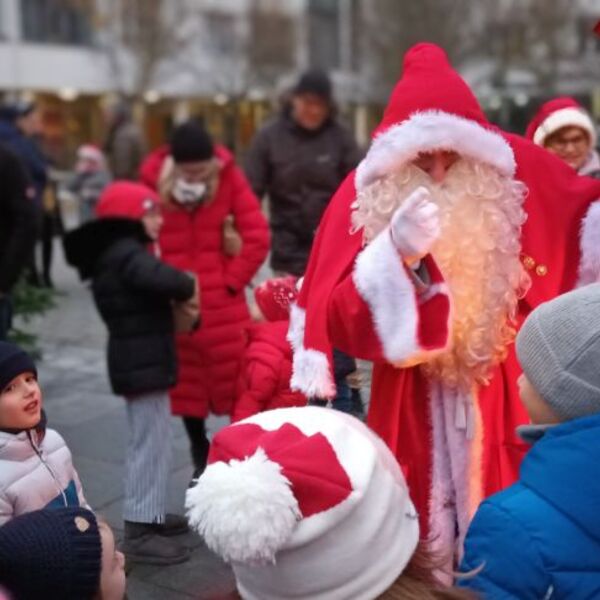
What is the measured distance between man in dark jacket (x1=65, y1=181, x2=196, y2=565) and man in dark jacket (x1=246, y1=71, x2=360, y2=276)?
70.5 inches

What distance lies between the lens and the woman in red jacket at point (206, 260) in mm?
4465

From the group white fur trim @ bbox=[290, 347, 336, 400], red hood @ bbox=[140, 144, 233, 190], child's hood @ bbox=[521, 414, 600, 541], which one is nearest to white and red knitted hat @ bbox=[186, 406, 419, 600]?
child's hood @ bbox=[521, 414, 600, 541]

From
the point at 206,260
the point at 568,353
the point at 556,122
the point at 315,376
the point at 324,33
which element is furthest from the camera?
the point at 324,33

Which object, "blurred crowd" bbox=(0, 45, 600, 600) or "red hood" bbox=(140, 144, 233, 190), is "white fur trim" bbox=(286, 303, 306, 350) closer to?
"blurred crowd" bbox=(0, 45, 600, 600)

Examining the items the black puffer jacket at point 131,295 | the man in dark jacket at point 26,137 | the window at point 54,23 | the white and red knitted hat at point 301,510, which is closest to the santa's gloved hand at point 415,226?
the white and red knitted hat at point 301,510

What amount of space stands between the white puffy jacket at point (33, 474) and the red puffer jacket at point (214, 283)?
143 centimetres

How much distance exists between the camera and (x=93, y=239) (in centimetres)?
402

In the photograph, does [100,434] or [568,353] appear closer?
[568,353]

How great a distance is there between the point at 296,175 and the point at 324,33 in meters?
36.9

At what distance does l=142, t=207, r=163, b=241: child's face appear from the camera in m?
4.08

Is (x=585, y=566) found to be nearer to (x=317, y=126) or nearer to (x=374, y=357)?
(x=374, y=357)

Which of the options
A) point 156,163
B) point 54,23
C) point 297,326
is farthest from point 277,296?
point 54,23

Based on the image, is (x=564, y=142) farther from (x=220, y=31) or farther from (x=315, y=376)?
(x=220, y=31)

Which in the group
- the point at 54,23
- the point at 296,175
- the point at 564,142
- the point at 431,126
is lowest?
the point at 296,175
